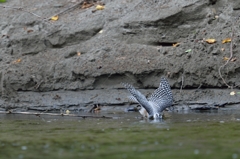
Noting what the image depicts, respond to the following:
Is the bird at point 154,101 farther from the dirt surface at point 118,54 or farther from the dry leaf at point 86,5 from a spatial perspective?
the dry leaf at point 86,5

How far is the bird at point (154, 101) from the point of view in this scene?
10.8 m

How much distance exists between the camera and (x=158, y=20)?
45.5 feet

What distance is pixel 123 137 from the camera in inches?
328

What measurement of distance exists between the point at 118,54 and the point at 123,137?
5501 millimetres

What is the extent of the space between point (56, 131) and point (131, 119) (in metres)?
1.95

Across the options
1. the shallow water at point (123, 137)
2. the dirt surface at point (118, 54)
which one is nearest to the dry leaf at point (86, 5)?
the dirt surface at point (118, 54)

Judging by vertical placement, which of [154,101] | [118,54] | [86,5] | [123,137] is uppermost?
[86,5]

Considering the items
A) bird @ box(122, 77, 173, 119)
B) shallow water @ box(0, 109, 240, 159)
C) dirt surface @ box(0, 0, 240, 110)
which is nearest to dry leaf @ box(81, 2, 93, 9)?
dirt surface @ box(0, 0, 240, 110)

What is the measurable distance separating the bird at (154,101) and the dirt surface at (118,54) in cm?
106

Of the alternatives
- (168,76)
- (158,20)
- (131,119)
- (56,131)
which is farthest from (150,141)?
(158,20)

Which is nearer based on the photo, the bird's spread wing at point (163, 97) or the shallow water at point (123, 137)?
the shallow water at point (123, 137)

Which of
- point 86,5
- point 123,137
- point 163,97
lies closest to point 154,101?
point 163,97

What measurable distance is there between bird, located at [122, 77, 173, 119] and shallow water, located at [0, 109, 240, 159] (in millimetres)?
209

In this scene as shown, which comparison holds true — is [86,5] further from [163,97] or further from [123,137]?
[123,137]
